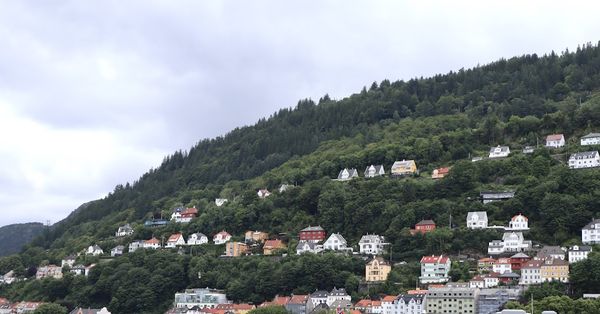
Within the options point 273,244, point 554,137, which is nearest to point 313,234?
point 273,244

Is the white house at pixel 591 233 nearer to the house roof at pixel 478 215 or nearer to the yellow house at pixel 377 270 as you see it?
the house roof at pixel 478 215

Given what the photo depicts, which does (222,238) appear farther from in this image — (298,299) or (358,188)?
(298,299)

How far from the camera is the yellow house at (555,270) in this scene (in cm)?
5500

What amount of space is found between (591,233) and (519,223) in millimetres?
6283

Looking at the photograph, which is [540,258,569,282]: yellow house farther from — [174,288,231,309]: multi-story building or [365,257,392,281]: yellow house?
[174,288,231,309]: multi-story building

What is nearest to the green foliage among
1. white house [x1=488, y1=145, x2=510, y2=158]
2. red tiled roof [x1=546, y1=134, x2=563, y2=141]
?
white house [x1=488, y1=145, x2=510, y2=158]

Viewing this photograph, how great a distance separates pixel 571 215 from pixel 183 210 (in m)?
48.9

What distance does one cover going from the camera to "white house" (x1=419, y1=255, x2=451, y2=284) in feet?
197

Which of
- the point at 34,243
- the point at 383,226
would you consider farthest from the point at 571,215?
the point at 34,243

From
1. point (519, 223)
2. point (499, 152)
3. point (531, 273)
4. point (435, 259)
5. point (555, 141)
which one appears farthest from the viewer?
point (499, 152)

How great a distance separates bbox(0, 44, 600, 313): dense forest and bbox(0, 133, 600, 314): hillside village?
1.15 m

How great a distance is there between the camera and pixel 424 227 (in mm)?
68500

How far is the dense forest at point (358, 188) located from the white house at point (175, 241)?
7.82ft

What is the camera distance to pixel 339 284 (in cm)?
6431
